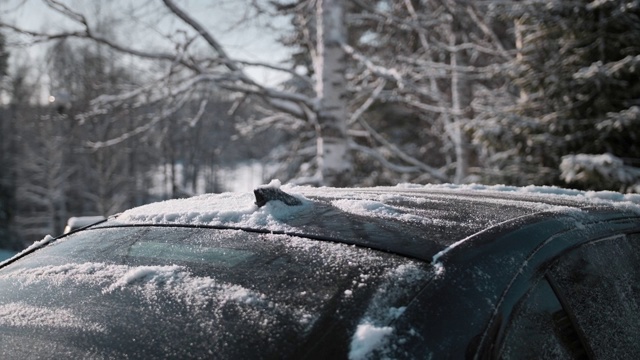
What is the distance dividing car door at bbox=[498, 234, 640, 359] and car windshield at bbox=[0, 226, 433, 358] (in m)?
0.27

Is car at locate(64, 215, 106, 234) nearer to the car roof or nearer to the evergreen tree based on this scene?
the car roof

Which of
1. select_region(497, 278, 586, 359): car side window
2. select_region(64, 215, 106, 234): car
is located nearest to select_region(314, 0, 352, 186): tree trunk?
select_region(64, 215, 106, 234): car

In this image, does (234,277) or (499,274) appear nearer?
(499,274)

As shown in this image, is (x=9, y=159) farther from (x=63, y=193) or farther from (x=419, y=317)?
(x=419, y=317)

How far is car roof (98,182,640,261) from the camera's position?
142 centimetres

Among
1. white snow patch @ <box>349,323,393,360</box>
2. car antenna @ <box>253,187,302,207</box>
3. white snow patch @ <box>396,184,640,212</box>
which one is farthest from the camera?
white snow patch @ <box>396,184,640,212</box>

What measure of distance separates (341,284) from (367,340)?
19 centimetres

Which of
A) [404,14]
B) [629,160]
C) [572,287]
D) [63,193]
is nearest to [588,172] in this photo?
[629,160]

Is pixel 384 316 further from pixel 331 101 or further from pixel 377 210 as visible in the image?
pixel 331 101

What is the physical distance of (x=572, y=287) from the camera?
144 cm

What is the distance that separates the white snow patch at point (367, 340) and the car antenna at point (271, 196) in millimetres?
710

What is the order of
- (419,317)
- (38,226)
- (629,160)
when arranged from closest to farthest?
1. (419,317)
2. (629,160)
3. (38,226)

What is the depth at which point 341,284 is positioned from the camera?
1.25 meters

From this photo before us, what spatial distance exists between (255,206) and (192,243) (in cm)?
24
